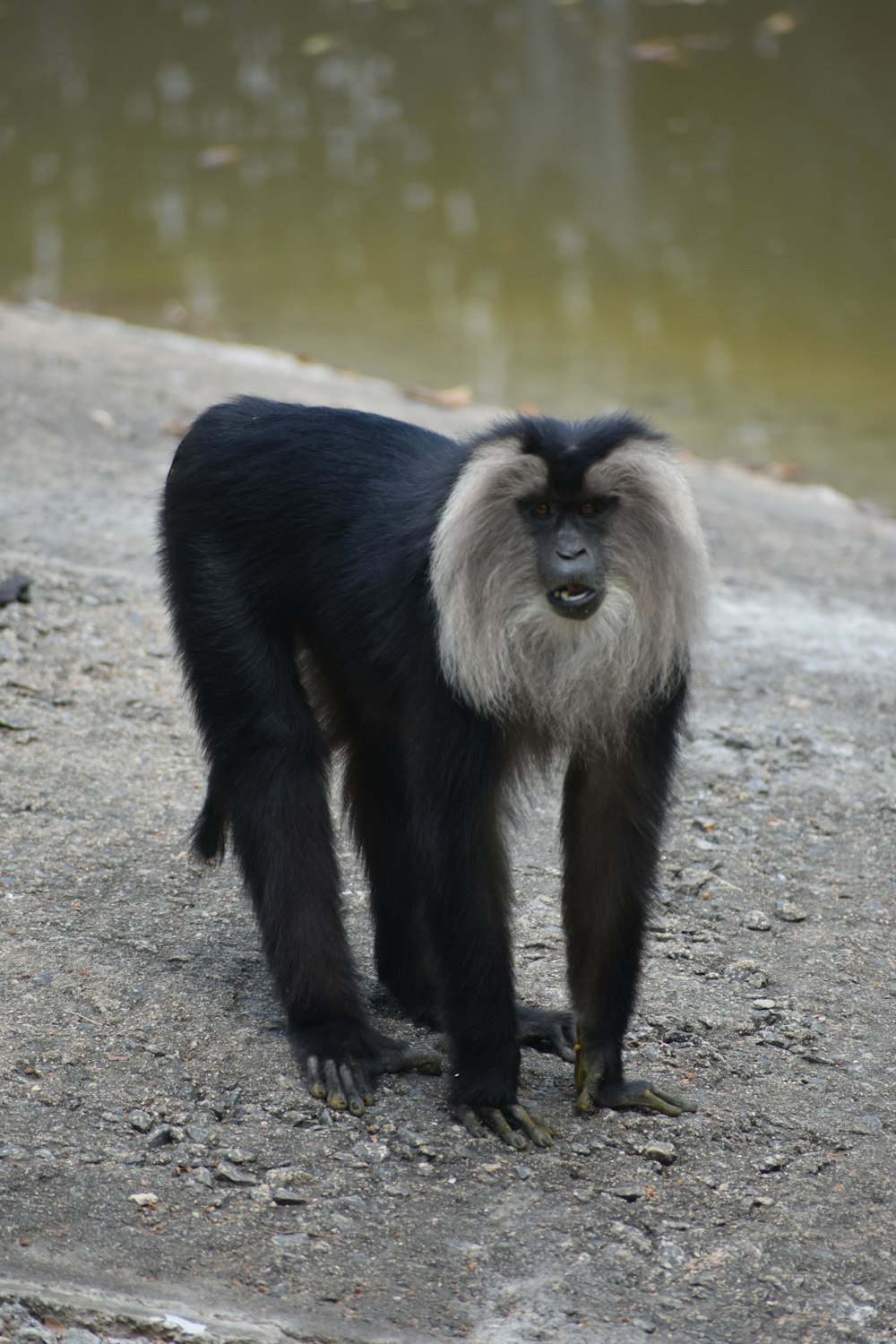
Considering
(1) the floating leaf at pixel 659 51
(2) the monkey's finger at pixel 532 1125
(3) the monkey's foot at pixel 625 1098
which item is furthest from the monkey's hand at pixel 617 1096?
(1) the floating leaf at pixel 659 51

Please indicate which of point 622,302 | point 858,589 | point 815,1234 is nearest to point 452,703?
point 815,1234

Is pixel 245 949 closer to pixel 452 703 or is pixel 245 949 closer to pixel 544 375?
pixel 452 703

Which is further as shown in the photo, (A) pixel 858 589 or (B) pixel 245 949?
(A) pixel 858 589

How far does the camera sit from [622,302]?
1176 cm

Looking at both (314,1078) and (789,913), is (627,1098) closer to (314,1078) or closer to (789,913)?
(314,1078)

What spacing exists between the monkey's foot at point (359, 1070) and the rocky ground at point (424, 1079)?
0.13ft

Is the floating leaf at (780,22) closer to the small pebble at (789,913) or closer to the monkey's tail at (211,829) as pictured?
the small pebble at (789,913)

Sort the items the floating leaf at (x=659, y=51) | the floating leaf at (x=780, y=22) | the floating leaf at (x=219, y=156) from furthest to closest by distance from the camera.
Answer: the floating leaf at (x=780, y=22) < the floating leaf at (x=659, y=51) < the floating leaf at (x=219, y=156)

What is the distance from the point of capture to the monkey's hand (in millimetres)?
3570

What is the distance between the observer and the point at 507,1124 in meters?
3.46

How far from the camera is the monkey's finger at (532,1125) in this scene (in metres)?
3.43

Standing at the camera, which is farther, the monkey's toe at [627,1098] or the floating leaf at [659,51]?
the floating leaf at [659,51]

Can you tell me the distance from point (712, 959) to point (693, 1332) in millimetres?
→ 1399

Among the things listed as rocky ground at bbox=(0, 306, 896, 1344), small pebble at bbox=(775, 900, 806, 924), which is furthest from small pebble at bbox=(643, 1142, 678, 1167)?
small pebble at bbox=(775, 900, 806, 924)
